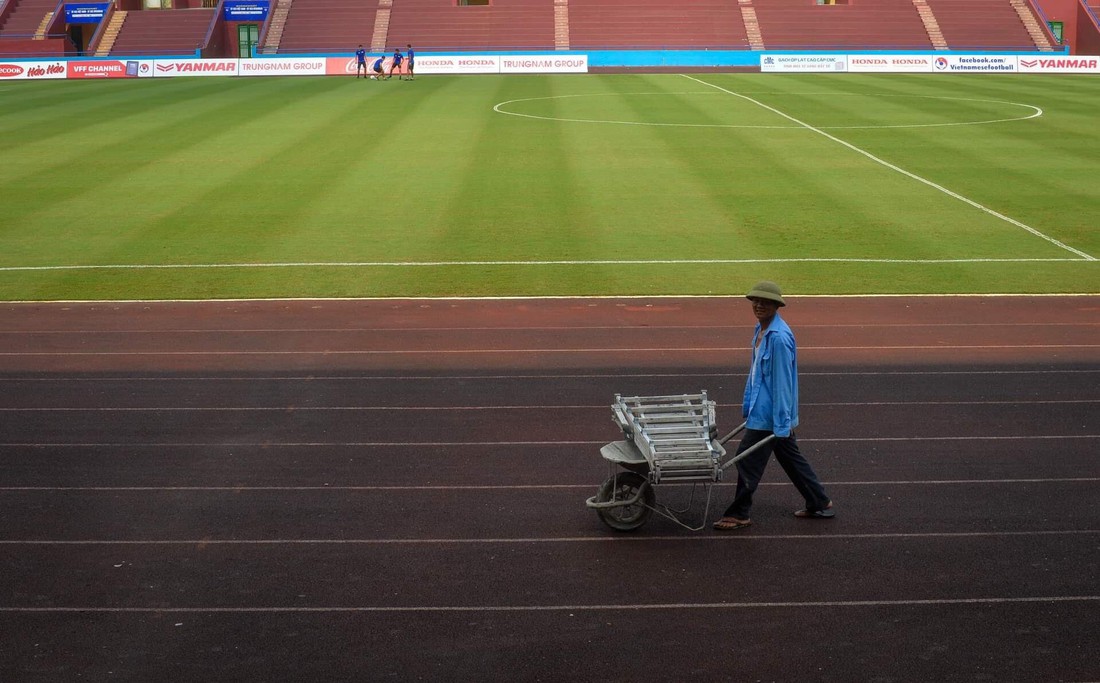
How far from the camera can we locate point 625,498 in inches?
344

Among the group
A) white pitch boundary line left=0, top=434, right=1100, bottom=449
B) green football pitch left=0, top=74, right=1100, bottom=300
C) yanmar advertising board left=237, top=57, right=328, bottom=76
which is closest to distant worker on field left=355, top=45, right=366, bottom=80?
yanmar advertising board left=237, top=57, right=328, bottom=76

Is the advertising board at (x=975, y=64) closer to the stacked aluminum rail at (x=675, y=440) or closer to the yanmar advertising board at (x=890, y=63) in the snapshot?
the yanmar advertising board at (x=890, y=63)

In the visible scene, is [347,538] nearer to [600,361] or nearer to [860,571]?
[860,571]

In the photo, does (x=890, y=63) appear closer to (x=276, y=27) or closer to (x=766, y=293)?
(x=276, y=27)

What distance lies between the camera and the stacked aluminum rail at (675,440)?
843cm

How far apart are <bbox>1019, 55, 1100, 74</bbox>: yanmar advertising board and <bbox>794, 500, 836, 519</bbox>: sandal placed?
47577mm

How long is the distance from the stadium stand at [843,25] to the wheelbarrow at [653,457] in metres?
53.3

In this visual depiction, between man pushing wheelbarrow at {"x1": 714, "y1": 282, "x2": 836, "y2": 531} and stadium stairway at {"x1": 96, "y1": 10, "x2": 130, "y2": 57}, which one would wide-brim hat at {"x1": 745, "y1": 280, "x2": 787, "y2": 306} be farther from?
stadium stairway at {"x1": 96, "y1": 10, "x2": 130, "y2": 57}

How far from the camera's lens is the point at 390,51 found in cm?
5809

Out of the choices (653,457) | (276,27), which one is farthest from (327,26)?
(653,457)

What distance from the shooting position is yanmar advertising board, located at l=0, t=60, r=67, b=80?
50219mm

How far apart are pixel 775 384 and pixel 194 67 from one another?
47.6 m

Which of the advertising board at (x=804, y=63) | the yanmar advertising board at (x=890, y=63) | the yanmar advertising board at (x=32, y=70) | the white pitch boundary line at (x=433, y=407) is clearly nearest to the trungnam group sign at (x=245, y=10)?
the yanmar advertising board at (x=32, y=70)

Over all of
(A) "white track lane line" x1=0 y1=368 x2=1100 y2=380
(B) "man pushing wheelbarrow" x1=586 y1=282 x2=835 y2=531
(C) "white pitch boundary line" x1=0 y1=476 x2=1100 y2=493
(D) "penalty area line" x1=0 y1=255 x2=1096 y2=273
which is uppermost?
(B) "man pushing wheelbarrow" x1=586 y1=282 x2=835 y2=531
